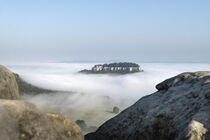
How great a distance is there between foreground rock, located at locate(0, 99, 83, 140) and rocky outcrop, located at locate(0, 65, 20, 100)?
154 inches

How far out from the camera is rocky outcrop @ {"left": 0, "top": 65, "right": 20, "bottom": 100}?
39.2ft

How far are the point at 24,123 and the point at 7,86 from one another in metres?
4.82

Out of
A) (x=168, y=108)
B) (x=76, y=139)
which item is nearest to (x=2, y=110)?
(x=76, y=139)

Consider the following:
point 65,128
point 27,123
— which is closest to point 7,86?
point 65,128

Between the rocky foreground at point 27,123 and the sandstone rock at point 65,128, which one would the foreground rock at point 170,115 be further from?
the rocky foreground at point 27,123

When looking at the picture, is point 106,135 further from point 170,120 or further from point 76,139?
point 76,139

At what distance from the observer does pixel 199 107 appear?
450 inches

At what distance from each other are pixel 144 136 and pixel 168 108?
1524 millimetres

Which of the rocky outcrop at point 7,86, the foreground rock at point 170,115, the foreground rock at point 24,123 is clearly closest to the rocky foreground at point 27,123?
the foreground rock at point 24,123

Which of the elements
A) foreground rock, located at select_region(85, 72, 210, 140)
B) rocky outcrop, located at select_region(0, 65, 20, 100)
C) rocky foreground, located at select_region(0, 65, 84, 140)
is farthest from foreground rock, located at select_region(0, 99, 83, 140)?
foreground rock, located at select_region(85, 72, 210, 140)

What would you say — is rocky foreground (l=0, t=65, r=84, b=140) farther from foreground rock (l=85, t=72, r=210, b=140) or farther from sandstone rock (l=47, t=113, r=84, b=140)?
foreground rock (l=85, t=72, r=210, b=140)

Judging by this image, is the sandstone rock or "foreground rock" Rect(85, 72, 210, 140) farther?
"foreground rock" Rect(85, 72, 210, 140)

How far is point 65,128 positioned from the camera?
9.37 m

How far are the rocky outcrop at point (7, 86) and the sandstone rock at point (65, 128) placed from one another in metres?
3.51
